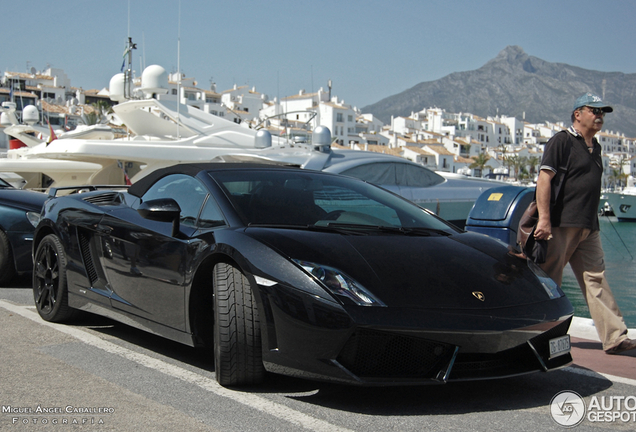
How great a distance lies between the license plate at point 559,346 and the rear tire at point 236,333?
4.77 ft

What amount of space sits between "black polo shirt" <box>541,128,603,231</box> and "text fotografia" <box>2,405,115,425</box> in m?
3.10

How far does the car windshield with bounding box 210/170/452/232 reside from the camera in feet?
12.7

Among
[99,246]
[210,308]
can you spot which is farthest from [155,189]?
[210,308]

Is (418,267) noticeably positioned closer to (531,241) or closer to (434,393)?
(434,393)

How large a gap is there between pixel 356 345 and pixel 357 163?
8.23 m

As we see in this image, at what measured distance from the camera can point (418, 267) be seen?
3449 millimetres

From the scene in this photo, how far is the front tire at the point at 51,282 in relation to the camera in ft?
16.5

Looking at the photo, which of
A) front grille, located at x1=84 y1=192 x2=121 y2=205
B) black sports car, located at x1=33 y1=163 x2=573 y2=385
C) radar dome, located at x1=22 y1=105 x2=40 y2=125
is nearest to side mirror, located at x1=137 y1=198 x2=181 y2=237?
black sports car, located at x1=33 y1=163 x2=573 y2=385

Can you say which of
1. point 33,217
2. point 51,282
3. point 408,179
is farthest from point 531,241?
point 408,179

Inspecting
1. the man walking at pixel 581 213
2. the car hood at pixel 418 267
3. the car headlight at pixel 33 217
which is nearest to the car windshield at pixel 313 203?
the car hood at pixel 418 267

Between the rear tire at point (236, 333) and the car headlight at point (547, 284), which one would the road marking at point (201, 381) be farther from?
the car headlight at point (547, 284)

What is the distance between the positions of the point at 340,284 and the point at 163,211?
1.23 m

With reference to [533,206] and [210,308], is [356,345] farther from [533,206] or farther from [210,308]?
[533,206]

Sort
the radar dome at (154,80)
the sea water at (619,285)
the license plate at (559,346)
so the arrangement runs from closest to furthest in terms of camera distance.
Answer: the license plate at (559,346)
the sea water at (619,285)
the radar dome at (154,80)
